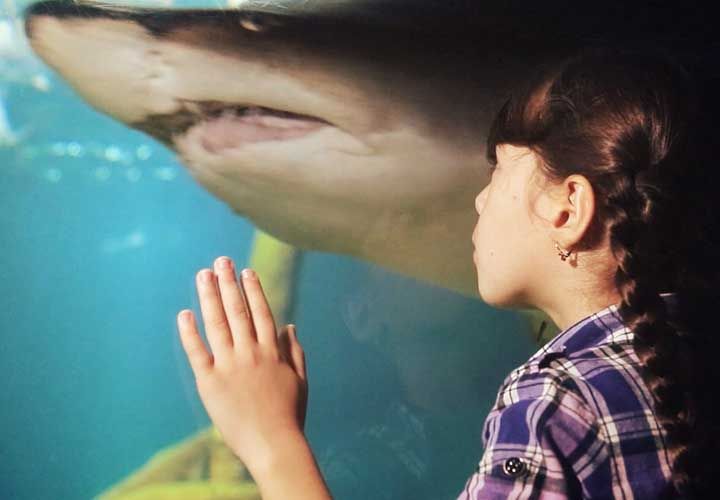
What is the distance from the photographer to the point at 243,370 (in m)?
0.45

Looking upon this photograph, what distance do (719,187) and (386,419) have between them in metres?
0.83

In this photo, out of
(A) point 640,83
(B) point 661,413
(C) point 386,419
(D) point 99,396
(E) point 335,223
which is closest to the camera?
(B) point 661,413

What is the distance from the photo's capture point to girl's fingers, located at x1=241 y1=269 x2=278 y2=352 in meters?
0.46

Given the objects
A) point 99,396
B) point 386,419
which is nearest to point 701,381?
point 386,419

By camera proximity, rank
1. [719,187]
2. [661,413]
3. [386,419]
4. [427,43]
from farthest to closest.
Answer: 1. [386,419]
2. [427,43]
3. [719,187]
4. [661,413]

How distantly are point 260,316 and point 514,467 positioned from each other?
206 millimetres

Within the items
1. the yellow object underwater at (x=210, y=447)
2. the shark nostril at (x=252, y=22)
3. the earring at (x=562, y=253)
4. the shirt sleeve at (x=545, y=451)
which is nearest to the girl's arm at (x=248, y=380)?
the shirt sleeve at (x=545, y=451)

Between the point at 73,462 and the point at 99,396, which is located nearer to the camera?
the point at 99,396

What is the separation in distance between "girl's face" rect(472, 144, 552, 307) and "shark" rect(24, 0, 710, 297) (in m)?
0.39

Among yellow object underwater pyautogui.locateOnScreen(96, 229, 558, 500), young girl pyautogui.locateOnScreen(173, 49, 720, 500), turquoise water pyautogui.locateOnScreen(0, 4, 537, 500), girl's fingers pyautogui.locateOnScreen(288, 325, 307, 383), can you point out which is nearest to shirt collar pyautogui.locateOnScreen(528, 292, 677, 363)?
young girl pyautogui.locateOnScreen(173, 49, 720, 500)

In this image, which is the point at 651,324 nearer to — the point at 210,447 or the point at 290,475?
the point at 290,475

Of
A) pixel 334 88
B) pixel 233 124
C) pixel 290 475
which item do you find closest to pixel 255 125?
pixel 233 124

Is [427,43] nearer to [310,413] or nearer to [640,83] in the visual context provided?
[640,83]

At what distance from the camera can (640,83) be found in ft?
1.69
